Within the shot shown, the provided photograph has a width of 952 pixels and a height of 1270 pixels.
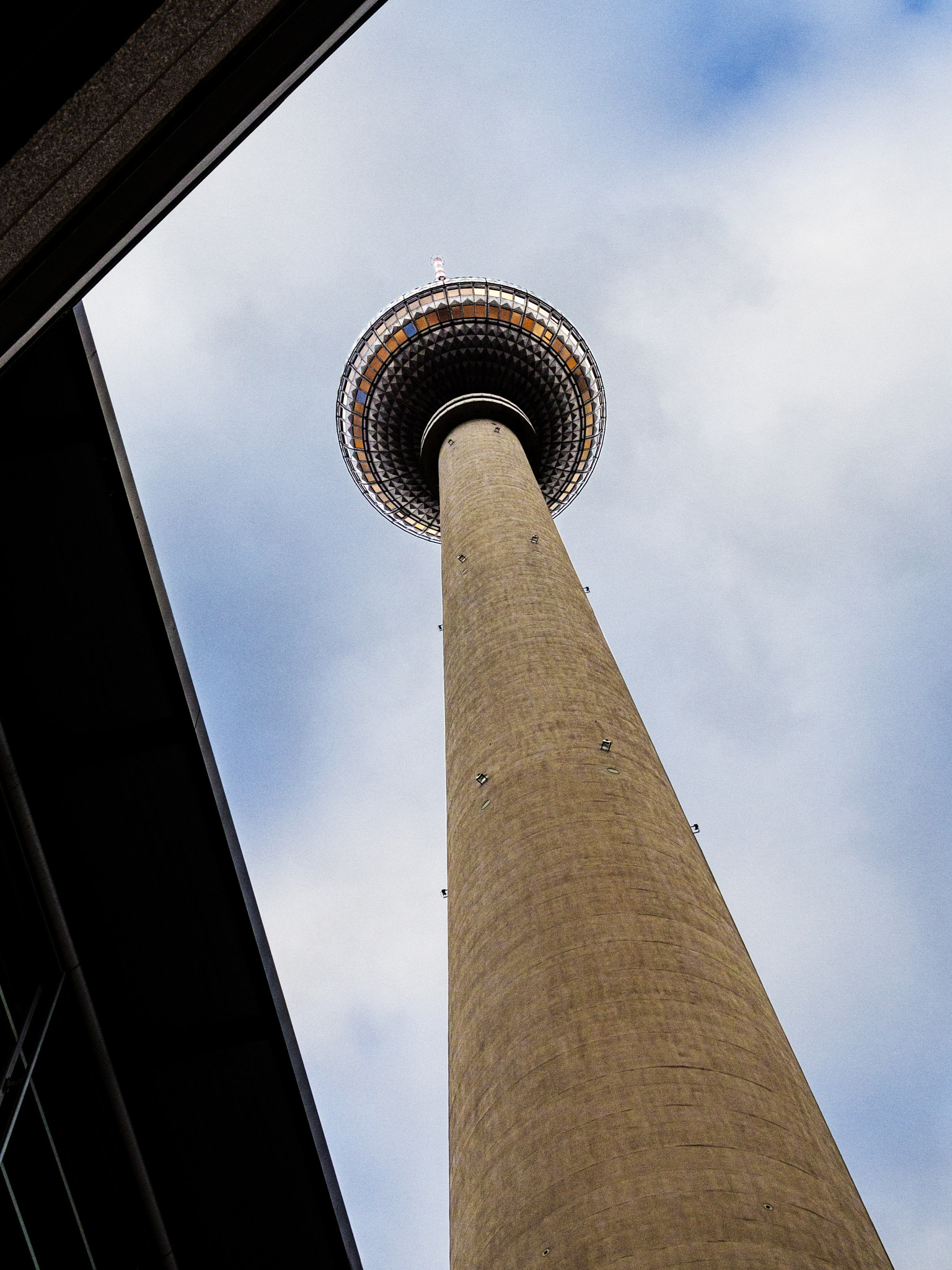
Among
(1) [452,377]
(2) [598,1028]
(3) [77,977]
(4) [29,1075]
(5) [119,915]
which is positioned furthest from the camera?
(1) [452,377]

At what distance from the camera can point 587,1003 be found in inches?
431

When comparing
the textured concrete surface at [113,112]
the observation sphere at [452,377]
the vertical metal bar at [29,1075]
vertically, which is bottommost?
the vertical metal bar at [29,1075]

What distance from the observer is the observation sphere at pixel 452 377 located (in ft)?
105

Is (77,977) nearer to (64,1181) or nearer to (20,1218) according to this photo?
(64,1181)

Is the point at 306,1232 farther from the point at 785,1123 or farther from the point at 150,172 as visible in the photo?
the point at 150,172

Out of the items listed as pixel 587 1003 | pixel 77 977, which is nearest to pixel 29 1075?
pixel 77 977

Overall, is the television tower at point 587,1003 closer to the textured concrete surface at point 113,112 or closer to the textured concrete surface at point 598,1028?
the textured concrete surface at point 598,1028

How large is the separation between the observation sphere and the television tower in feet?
38.9

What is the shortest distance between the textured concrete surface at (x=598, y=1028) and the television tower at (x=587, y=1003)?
0.02m

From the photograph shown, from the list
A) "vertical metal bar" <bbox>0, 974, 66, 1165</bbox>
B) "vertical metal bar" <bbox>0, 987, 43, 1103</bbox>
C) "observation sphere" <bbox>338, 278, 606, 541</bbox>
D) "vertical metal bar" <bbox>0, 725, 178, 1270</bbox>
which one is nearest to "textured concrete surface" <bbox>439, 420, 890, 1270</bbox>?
"vertical metal bar" <bbox>0, 725, 178, 1270</bbox>

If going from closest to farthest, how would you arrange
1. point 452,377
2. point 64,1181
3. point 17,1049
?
point 17,1049, point 64,1181, point 452,377

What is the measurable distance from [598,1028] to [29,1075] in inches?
225

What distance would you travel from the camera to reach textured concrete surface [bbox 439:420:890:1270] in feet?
29.3

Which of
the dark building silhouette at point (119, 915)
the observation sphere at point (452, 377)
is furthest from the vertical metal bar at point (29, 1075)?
the observation sphere at point (452, 377)
